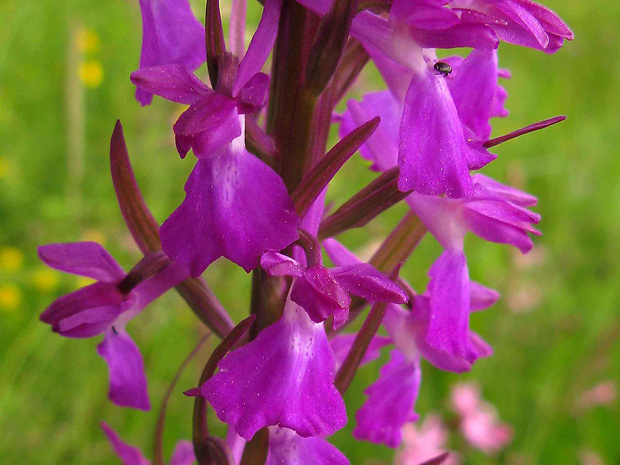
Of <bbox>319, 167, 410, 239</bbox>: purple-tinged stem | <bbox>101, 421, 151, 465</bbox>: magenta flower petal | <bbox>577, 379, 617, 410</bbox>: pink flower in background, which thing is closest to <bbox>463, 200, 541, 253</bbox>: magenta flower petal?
<bbox>319, 167, 410, 239</bbox>: purple-tinged stem

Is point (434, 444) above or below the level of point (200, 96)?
below

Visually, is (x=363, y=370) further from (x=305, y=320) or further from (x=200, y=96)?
(x=200, y=96)

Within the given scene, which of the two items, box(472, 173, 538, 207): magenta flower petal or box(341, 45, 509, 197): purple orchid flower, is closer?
box(341, 45, 509, 197): purple orchid flower

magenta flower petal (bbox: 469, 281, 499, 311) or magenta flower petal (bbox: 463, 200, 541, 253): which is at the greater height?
magenta flower petal (bbox: 463, 200, 541, 253)

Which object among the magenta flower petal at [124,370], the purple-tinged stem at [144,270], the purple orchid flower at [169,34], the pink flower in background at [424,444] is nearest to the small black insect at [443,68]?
the purple orchid flower at [169,34]

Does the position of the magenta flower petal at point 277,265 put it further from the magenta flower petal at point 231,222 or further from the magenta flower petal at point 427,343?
the magenta flower petal at point 427,343

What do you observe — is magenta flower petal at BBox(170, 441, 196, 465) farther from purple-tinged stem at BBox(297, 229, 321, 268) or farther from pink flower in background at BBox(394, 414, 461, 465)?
pink flower in background at BBox(394, 414, 461, 465)

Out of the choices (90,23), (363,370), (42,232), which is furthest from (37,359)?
(90,23)

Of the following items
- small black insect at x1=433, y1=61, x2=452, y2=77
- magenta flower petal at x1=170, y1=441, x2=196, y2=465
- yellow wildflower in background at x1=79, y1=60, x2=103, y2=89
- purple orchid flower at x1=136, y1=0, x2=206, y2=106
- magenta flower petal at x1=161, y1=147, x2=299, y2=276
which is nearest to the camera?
magenta flower petal at x1=161, y1=147, x2=299, y2=276
